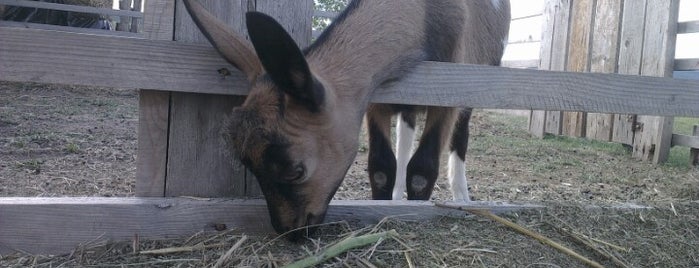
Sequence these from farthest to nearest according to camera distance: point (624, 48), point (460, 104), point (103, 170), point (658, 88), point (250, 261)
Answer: point (624, 48)
point (103, 170)
point (658, 88)
point (460, 104)
point (250, 261)

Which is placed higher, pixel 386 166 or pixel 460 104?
pixel 460 104

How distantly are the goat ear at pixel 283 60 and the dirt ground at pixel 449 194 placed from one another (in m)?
0.58

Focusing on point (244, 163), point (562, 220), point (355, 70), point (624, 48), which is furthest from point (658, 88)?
point (624, 48)

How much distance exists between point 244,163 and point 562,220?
4.93 ft

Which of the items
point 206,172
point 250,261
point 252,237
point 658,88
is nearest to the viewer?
point 250,261

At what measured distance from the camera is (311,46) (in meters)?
2.91

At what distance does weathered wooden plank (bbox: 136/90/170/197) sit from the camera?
271 cm

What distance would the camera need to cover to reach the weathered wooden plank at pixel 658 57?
7918mm

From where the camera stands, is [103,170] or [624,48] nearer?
[103,170]

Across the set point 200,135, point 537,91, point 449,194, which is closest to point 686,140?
point 449,194

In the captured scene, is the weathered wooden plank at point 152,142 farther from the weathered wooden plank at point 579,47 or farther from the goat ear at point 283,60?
the weathered wooden plank at point 579,47

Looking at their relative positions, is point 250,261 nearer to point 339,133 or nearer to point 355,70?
point 339,133

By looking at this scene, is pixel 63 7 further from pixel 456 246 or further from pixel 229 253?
pixel 456 246

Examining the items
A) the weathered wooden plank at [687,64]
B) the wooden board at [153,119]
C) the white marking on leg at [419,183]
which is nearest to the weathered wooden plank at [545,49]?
the weathered wooden plank at [687,64]
